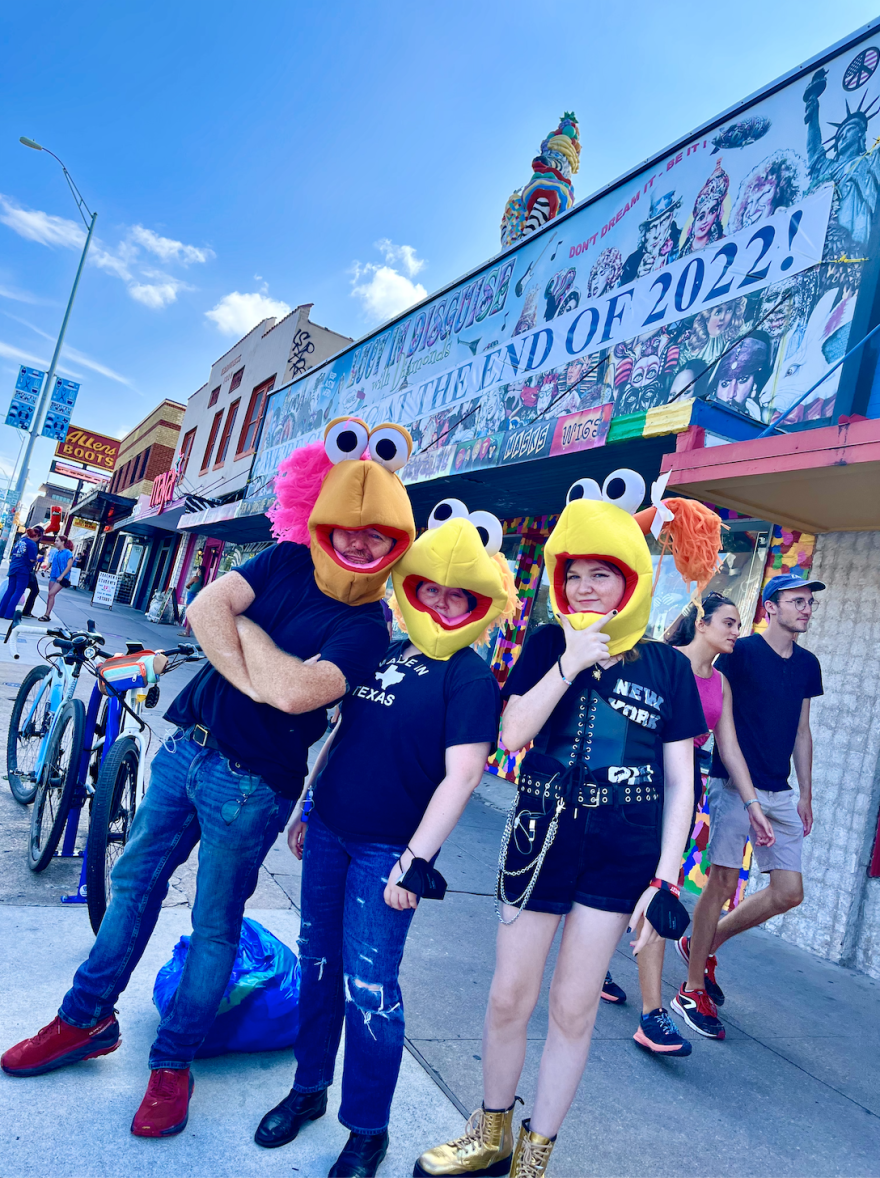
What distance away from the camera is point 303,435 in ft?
48.3

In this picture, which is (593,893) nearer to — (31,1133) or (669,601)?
(31,1133)

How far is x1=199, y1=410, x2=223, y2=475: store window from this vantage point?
2255 centimetres

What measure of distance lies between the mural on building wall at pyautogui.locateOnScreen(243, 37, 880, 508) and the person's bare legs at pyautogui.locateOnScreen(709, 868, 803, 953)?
9.77 ft

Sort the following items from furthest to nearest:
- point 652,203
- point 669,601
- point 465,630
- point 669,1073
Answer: point 652,203 < point 669,601 < point 669,1073 < point 465,630

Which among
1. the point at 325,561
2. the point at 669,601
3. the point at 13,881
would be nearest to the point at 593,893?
the point at 325,561

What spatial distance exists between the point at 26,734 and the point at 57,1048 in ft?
8.13

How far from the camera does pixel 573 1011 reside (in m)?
1.93

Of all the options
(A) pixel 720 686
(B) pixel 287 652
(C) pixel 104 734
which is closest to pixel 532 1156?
(B) pixel 287 652

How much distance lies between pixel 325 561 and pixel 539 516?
6.84m

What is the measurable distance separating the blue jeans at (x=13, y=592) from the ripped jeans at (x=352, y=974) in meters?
10.6

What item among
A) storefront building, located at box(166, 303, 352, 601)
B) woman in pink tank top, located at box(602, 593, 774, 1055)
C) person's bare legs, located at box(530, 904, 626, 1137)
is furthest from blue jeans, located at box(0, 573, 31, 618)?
person's bare legs, located at box(530, 904, 626, 1137)

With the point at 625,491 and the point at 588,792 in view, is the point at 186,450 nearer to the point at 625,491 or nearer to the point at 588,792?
the point at 625,491

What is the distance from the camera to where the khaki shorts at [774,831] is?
344cm

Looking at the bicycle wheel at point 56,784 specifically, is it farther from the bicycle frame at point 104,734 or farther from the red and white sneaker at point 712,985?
the red and white sneaker at point 712,985
